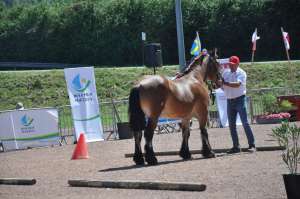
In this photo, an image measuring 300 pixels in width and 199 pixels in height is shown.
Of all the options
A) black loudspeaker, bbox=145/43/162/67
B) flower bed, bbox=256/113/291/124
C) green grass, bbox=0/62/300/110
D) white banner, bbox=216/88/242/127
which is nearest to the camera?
flower bed, bbox=256/113/291/124

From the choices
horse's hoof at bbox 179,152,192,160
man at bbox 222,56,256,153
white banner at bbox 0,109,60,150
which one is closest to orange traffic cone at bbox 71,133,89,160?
horse's hoof at bbox 179,152,192,160

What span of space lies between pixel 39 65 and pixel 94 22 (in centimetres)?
551

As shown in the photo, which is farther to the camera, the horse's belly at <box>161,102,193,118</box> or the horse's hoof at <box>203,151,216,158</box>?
the horse's hoof at <box>203,151,216,158</box>

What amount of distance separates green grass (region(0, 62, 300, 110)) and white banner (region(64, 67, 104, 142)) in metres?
13.3

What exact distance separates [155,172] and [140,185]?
80.3 inches

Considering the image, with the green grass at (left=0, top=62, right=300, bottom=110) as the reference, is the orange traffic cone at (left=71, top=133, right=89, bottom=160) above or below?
above

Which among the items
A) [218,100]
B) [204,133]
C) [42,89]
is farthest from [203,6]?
[204,133]

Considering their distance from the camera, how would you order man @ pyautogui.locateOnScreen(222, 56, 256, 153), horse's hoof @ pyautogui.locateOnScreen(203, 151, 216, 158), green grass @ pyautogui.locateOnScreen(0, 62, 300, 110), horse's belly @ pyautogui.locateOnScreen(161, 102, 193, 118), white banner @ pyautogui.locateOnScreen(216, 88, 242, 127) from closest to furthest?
1. horse's belly @ pyautogui.locateOnScreen(161, 102, 193, 118)
2. horse's hoof @ pyautogui.locateOnScreen(203, 151, 216, 158)
3. man @ pyautogui.locateOnScreen(222, 56, 256, 153)
4. white banner @ pyautogui.locateOnScreen(216, 88, 242, 127)
5. green grass @ pyautogui.locateOnScreen(0, 62, 300, 110)

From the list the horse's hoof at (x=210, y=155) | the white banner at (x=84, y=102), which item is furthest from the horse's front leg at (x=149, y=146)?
the white banner at (x=84, y=102)

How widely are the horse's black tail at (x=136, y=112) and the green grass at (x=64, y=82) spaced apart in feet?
70.7

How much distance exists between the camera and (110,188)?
39.8ft

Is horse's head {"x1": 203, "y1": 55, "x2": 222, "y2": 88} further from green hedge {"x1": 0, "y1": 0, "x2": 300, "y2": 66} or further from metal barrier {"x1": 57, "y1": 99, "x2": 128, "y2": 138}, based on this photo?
green hedge {"x1": 0, "y1": 0, "x2": 300, "y2": 66}

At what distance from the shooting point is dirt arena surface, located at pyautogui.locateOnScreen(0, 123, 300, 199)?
11.1 metres

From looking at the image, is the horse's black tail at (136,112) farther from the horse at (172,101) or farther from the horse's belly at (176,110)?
the horse's belly at (176,110)
